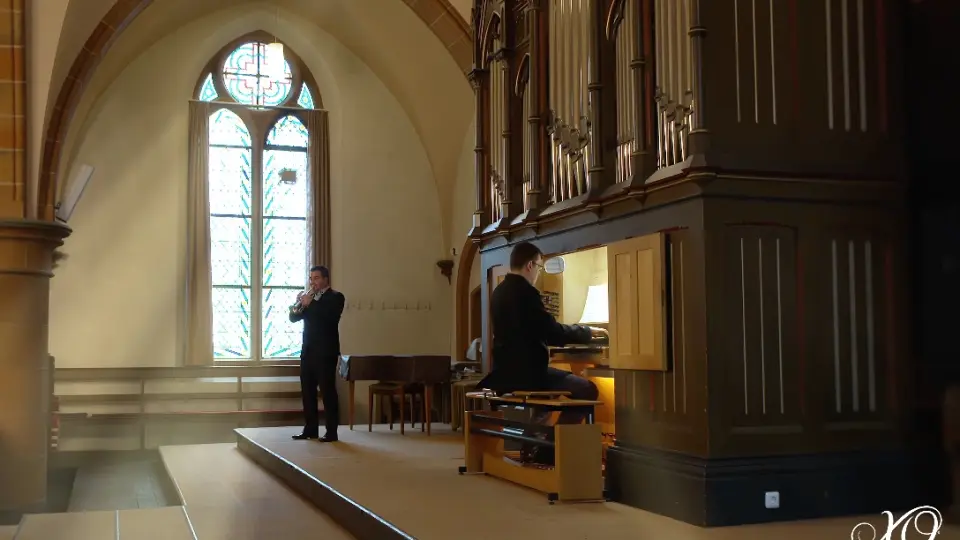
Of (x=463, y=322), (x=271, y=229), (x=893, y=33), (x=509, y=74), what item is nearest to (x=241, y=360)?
(x=271, y=229)

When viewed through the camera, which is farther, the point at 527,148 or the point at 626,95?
the point at 527,148

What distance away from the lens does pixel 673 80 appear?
200 inches

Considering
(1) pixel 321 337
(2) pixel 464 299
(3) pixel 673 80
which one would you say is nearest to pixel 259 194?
(2) pixel 464 299

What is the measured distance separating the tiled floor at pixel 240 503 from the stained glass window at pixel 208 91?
19.4 feet

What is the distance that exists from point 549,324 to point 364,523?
1.50 metres

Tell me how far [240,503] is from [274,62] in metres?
6.90

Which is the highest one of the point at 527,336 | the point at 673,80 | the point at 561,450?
the point at 673,80

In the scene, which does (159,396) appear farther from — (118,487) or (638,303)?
(638,303)

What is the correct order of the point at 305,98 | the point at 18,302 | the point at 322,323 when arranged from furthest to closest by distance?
the point at 305,98
the point at 18,302
the point at 322,323

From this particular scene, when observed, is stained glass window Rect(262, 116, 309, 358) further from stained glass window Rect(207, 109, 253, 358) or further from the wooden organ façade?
the wooden organ façade

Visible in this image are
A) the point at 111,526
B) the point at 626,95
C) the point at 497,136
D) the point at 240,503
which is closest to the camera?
the point at 626,95

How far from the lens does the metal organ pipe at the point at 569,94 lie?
6.04 m

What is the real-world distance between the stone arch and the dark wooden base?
601 cm

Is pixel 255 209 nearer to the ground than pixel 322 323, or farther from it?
farther from it
